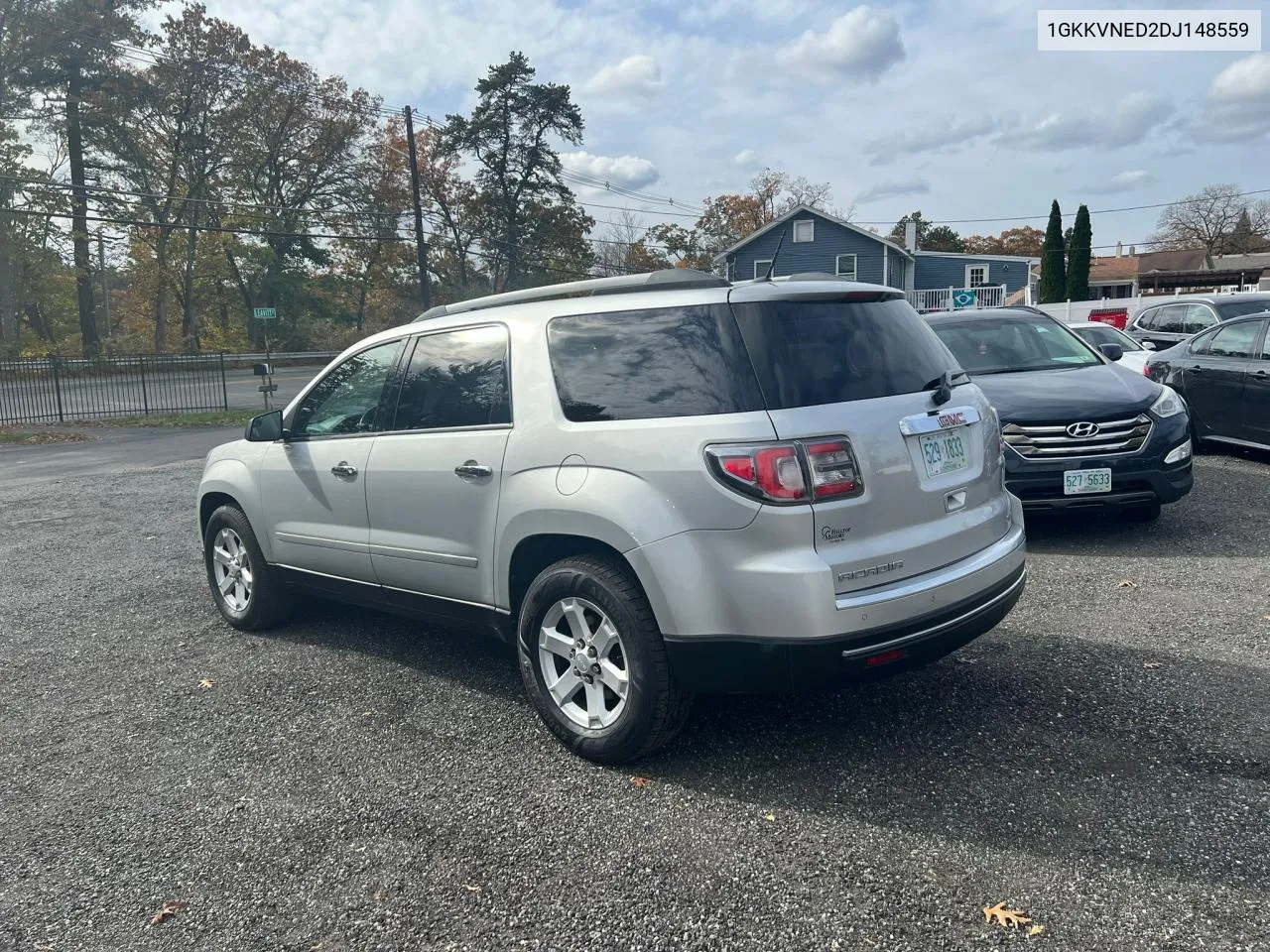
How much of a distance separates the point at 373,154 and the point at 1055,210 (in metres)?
37.5

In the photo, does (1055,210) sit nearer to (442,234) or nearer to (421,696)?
(442,234)

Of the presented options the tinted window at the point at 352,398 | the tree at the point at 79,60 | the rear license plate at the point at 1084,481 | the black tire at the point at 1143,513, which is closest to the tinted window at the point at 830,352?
the tinted window at the point at 352,398

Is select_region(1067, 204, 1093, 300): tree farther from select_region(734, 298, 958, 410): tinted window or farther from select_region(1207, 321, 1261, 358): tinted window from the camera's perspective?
select_region(734, 298, 958, 410): tinted window

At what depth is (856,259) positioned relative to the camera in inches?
1628

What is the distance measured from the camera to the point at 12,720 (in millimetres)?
4371

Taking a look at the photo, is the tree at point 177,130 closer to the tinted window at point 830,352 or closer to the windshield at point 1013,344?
the windshield at point 1013,344

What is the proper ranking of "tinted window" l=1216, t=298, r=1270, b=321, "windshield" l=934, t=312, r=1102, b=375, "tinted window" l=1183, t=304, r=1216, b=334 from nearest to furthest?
1. "windshield" l=934, t=312, r=1102, b=375
2. "tinted window" l=1216, t=298, r=1270, b=321
3. "tinted window" l=1183, t=304, r=1216, b=334

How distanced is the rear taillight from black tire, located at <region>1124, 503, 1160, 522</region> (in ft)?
14.6

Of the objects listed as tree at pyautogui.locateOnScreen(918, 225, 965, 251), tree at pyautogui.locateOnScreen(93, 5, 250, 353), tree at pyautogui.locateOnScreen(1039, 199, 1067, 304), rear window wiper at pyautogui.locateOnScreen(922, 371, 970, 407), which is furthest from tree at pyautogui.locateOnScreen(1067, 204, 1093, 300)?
rear window wiper at pyautogui.locateOnScreen(922, 371, 970, 407)

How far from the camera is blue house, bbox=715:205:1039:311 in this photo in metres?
40.9

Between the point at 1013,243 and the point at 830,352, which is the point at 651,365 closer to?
the point at 830,352

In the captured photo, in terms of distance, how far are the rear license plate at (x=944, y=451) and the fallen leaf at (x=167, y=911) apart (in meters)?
2.85

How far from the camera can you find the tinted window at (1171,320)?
1413 centimetres

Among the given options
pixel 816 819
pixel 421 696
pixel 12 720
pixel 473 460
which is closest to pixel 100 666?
pixel 12 720
